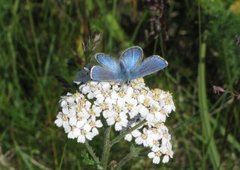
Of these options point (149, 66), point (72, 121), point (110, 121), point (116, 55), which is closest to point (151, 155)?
point (110, 121)

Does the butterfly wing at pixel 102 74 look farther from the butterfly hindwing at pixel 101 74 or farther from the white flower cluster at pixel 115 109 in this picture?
the white flower cluster at pixel 115 109

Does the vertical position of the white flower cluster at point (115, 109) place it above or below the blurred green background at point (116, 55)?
below

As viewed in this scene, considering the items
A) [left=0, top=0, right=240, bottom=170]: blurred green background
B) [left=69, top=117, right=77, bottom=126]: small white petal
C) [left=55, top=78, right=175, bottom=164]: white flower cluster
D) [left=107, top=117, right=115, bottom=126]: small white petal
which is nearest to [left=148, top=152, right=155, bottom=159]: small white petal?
[left=55, top=78, right=175, bottom=164]: white flower cluster

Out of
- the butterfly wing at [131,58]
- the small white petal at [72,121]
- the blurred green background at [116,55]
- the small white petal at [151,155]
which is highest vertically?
the blurred green background at [116,55]

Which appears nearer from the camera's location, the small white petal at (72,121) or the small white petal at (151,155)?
the small white petal at (72,121)

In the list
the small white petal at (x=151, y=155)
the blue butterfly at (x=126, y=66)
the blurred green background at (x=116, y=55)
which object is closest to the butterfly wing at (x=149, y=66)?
the blue butterfly at (x=126, y=66)

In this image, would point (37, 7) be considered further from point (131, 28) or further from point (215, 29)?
point (215, 29)
